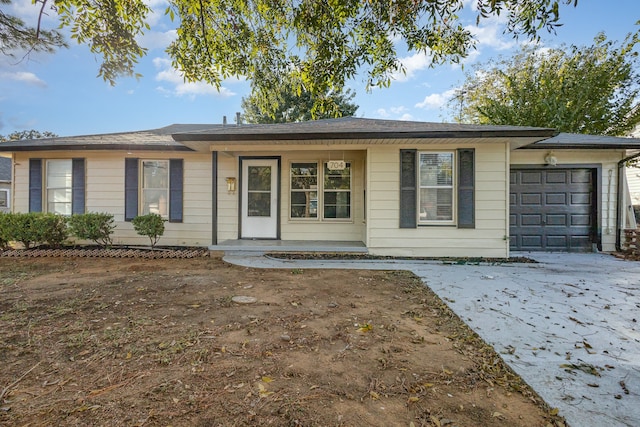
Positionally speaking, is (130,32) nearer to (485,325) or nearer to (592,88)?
(485,325)

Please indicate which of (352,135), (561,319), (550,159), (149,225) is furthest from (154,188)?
(550,159)

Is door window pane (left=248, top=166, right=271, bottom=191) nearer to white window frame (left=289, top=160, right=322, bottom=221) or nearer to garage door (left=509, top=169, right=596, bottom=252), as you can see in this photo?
white window frame (left=289, top=160, right=322, bottom=221)

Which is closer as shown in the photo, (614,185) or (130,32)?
(130,32)

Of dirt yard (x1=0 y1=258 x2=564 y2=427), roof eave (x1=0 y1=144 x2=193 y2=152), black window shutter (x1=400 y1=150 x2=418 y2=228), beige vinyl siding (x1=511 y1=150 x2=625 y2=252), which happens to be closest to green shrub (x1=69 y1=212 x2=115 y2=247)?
roof eave (x1=0 y1=144 x2=193 y2=152)

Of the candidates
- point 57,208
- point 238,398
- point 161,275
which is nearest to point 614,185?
point 238,398

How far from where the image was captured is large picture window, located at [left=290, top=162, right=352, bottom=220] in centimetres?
788

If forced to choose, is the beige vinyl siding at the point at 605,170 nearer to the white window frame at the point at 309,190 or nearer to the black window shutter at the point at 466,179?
the black window shutter at the point at 466,179

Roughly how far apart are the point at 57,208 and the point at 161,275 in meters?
5.18

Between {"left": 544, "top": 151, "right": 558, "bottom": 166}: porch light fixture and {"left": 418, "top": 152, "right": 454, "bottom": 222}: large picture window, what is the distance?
2.66m

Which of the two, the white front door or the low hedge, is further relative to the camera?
the white front door

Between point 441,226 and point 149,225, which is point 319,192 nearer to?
point 441,226

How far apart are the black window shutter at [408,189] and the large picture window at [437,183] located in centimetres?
15

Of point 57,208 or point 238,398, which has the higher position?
point 57,208

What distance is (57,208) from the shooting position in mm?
8109
